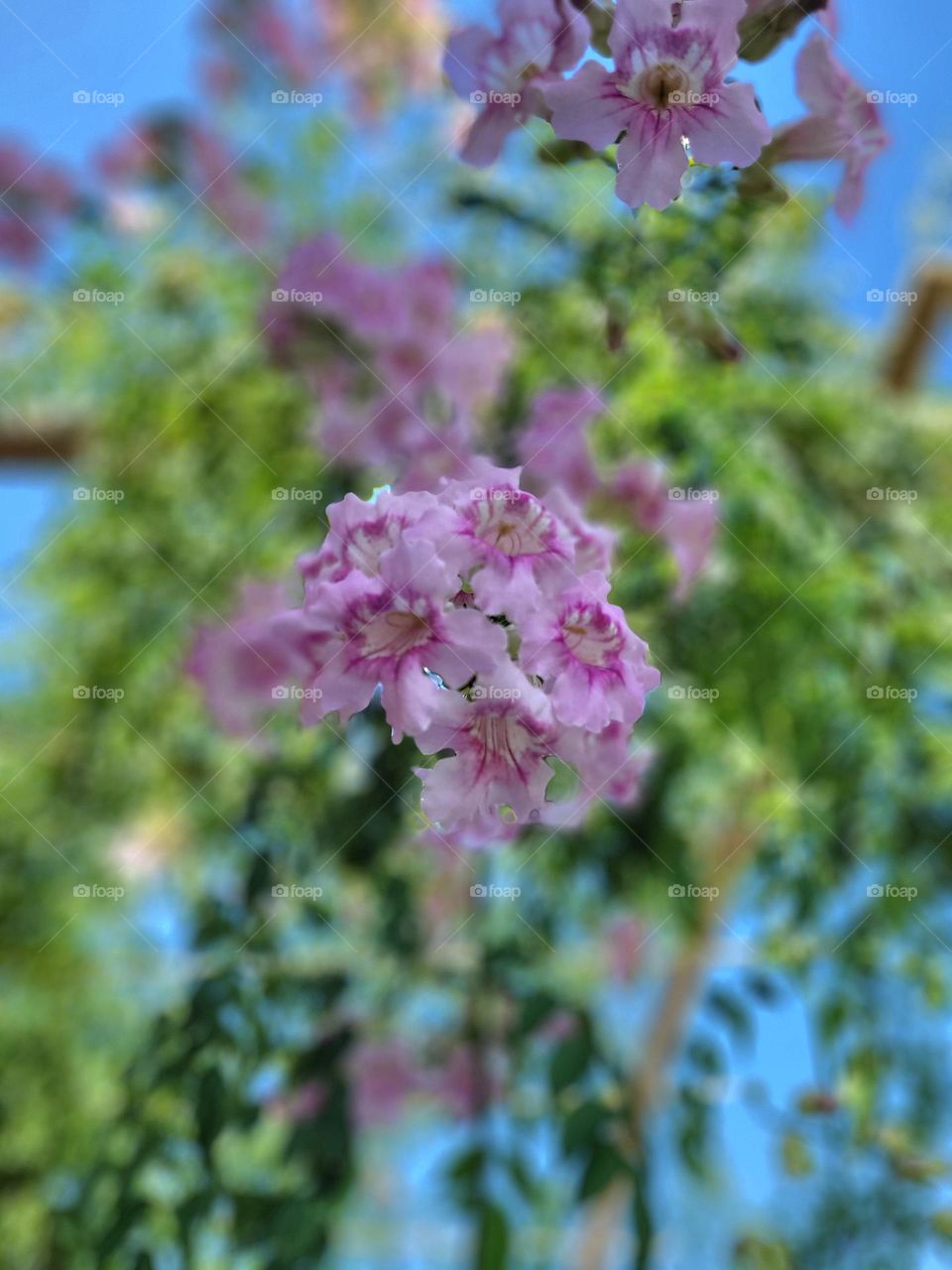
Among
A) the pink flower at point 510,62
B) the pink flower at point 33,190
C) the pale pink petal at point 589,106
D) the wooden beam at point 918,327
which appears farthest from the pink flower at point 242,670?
the wooden beam at point 918,327

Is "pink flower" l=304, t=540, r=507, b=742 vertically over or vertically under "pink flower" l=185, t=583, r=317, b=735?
over

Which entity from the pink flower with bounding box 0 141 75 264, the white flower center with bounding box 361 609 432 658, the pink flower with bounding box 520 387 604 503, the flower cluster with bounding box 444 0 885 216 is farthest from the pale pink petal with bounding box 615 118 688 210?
the pink flower with bounding box 0 141 75 264

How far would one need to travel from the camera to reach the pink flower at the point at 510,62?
2.14 ft

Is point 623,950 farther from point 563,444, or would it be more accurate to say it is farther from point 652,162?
point 652,162

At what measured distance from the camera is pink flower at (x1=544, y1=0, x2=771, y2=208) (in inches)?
21.5

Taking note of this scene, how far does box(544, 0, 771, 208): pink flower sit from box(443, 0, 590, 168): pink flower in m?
0.11

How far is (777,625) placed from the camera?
1171 mm

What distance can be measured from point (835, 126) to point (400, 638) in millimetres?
456

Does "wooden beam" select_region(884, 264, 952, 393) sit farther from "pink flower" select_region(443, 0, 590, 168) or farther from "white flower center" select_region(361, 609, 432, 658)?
"white flower center" select_region(361, 609, 432, 658)

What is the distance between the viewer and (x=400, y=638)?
0.51m

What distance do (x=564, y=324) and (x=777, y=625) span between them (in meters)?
0.53

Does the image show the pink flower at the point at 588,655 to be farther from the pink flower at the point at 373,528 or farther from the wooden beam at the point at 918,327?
the wooden beam at the point at 918,327

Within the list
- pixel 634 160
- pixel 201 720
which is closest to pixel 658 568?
pixel 634 160

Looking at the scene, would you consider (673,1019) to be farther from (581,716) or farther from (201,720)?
(581,716)
